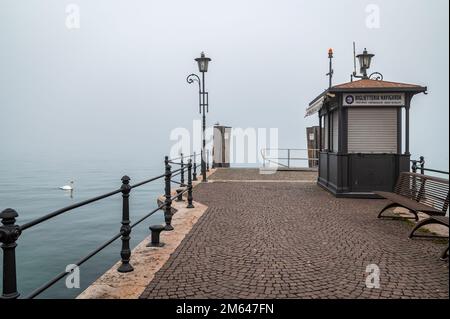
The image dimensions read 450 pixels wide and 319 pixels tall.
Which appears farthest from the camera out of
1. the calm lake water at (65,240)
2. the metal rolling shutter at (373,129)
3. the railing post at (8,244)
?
the metal rolling shutter at (373,129)

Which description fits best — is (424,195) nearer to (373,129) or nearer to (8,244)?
(373,129)

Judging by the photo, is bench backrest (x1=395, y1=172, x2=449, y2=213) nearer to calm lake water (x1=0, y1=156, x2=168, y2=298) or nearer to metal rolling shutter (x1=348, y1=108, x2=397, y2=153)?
metal rolling shutter (x1=348, y1=108, x2=397, y2=153)

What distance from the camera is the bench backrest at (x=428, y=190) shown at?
6.40 meters

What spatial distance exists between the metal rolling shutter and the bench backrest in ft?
8.33

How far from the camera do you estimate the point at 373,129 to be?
10.6 m

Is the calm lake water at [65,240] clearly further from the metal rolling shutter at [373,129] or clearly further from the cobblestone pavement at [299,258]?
the metal rolling shutter at [373,129]

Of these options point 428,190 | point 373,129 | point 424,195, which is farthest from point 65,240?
point 428,190

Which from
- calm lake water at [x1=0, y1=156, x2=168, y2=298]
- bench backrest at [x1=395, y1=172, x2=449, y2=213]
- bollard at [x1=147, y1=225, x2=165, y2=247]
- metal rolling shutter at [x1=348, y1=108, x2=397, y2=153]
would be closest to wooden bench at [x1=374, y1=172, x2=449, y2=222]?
bench backrest at [x1=395, y1=172, x2=449, y2=213]

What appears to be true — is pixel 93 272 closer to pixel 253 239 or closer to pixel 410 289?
pixel 253 239

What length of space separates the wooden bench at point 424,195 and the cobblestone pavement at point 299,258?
19.9 inches

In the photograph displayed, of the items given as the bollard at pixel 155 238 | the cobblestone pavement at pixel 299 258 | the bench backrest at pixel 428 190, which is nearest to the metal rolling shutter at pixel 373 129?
the cobblestone pavement at pixel 299 258

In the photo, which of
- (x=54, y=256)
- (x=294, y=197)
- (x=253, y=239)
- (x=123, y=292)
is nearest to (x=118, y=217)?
(x=54, y=256)

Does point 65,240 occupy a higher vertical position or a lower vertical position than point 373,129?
lower

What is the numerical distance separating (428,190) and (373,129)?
3.84 m
